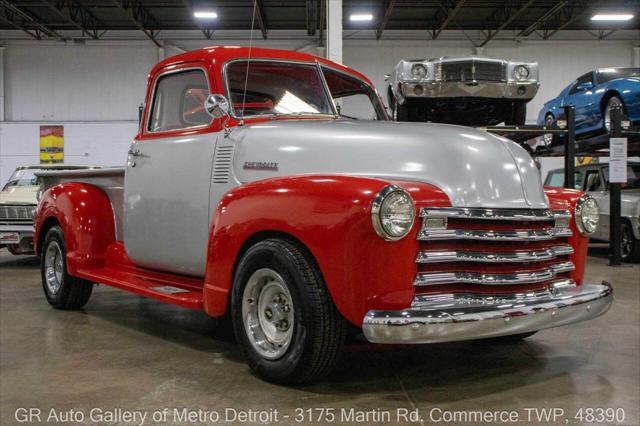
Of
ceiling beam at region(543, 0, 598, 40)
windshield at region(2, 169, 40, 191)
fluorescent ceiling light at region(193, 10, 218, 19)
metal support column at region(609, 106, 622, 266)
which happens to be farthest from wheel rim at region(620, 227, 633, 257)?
fluorescent ceiling light at region(193, 10, 218, 19)

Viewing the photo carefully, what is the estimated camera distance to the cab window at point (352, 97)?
4.60 metres

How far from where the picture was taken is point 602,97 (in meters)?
8.95

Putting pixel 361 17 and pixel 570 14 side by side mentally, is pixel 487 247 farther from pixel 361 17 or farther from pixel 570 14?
pixel 570 14

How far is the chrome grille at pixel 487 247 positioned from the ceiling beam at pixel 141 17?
16.9 meters

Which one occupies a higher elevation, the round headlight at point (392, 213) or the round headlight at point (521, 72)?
the round headlight at point (521, 72)

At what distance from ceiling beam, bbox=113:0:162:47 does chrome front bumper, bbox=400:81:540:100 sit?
1293 centimetres

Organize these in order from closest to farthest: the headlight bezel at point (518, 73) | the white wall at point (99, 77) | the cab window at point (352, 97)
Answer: the cab window at point (352, 97)
the headlight bezel at point (518, 73)
the white wall at point (99, 77)

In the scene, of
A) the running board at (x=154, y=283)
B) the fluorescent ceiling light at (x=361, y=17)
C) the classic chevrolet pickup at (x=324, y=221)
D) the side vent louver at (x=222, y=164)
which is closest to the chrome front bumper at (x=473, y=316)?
the classic chevrolet pickup at (x=324, y=221)

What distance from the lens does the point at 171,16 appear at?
781 inches

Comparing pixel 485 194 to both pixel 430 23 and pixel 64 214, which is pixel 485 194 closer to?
pixel 64 214

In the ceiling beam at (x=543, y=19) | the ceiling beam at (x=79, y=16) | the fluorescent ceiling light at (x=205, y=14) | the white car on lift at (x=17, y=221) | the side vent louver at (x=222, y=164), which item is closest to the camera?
the side vent louver at (x=222, y=164)

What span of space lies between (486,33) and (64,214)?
1862 centimetres

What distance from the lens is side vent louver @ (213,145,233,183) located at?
3.92 m

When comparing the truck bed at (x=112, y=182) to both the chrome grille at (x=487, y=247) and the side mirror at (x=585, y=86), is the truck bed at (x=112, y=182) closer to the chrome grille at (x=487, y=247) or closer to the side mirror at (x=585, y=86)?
the chrome grille at (x=487, y=247)
